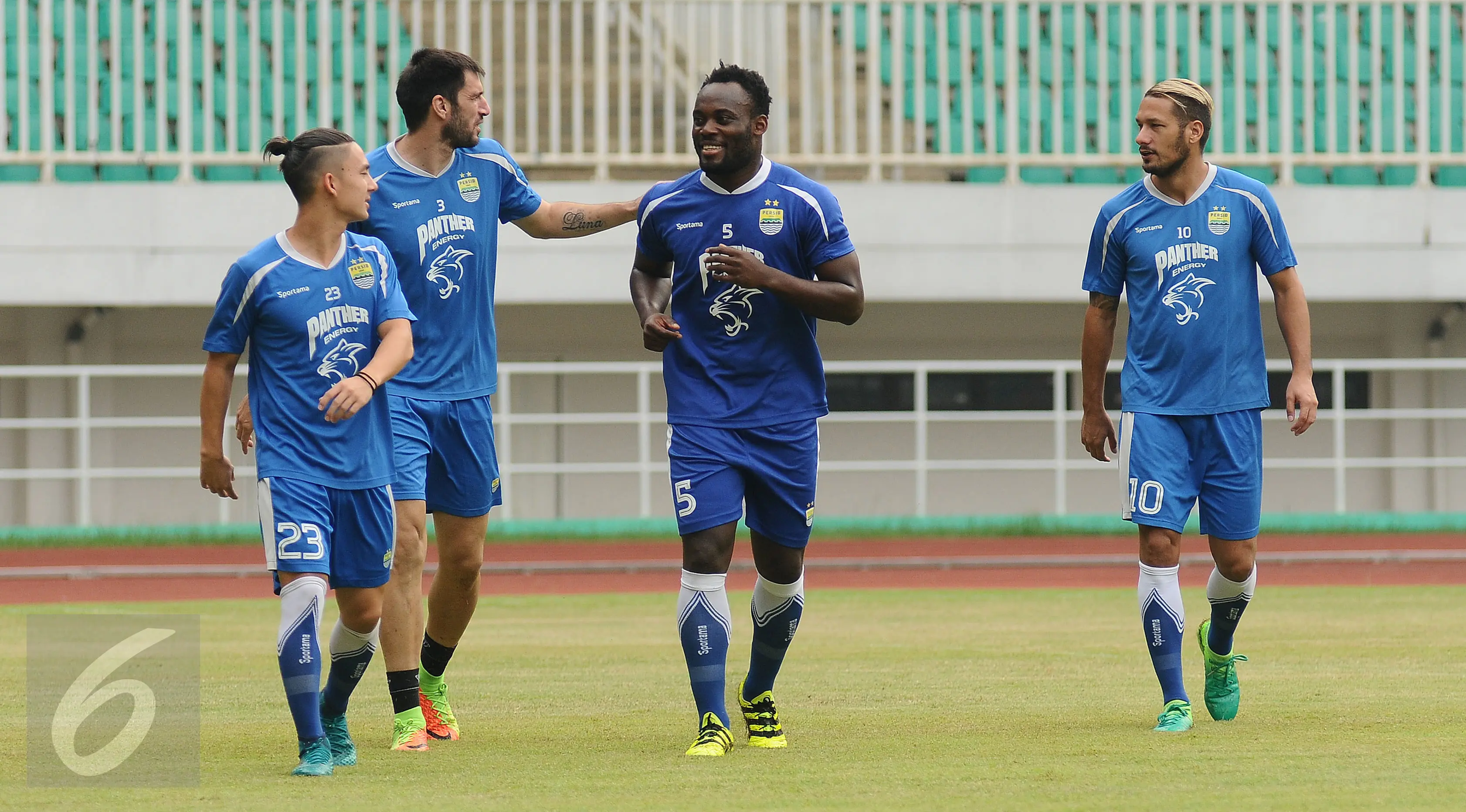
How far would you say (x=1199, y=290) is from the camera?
657 cm

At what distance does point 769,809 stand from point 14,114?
64.6 ft

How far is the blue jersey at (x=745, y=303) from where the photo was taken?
6148 millimetres

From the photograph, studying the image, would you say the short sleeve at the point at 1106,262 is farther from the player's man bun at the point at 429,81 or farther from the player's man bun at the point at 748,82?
the player's man bun at the point at 429,81

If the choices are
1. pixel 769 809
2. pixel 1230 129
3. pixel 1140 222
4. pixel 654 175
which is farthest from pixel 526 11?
pixel 769 809

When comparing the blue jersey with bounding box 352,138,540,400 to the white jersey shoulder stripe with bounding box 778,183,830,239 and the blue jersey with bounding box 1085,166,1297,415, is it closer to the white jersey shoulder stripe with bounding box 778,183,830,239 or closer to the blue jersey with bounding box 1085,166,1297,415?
A: the white jersey shoulder stripe with bounding box 778,183,830,239

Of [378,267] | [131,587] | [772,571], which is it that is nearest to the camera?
[378,267]

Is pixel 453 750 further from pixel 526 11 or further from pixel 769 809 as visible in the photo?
pixel 526 11

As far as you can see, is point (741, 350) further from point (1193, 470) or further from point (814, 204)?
point (1193, 470)

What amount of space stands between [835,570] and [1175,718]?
10.4m

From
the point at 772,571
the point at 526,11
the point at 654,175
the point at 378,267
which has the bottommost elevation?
the point at 772,571

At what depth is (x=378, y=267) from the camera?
577cm

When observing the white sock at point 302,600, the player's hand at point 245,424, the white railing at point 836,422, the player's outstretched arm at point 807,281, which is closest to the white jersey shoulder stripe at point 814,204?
the player's outstretched arm at point 807,281

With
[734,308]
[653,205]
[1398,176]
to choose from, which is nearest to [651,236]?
[653,205]

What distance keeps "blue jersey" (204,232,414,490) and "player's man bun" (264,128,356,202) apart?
6.6 inches
